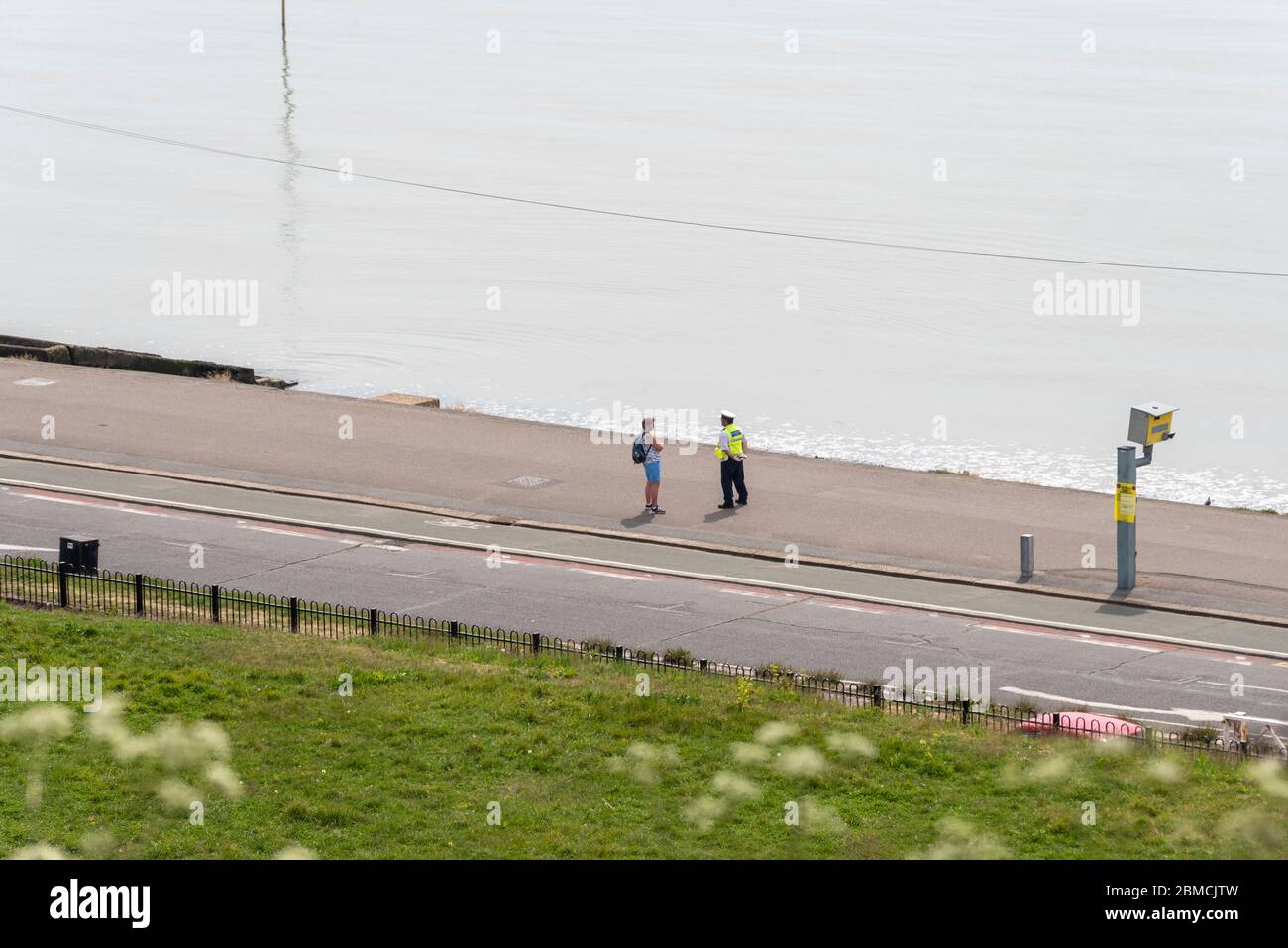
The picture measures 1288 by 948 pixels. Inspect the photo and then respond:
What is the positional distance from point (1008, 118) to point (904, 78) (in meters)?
23.3

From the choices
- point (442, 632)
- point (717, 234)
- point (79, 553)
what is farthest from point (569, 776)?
point (717, 234)

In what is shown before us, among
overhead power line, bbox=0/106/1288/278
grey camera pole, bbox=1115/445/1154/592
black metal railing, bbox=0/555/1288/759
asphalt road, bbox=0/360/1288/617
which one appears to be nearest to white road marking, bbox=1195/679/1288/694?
black metal railing, bbox=0/555/1288/759

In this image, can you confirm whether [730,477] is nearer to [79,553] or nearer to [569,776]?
[79,553]

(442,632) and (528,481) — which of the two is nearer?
(442,632)

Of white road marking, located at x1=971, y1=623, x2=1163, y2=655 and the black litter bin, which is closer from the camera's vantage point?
white road marking, located at x1=971, y1=623, x2=1163, y2=655

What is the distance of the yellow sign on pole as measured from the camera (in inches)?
1000

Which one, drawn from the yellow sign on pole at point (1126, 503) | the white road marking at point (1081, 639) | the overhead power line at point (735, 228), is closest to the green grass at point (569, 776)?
the white road marking at point (1081, 639)

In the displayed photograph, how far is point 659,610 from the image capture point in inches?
941

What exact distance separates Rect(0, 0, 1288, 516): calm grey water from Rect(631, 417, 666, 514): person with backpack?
13608 mm

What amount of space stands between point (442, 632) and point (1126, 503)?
1089 centimetres

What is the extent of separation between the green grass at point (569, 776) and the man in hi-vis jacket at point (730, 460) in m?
9.93

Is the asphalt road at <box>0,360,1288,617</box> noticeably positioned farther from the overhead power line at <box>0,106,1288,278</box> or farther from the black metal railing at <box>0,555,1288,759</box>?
the overhead power line at <box>0,106,1288,278</box>

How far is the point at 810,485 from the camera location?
31562mm

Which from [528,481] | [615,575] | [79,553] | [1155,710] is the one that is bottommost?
[1155,710]
